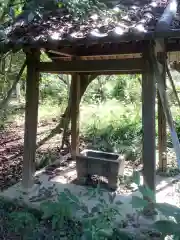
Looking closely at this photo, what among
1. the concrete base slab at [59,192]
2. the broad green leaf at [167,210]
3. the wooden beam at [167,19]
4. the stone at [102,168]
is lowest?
the concrete base slab at [59,192]

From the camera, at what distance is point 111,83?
11.8 metres

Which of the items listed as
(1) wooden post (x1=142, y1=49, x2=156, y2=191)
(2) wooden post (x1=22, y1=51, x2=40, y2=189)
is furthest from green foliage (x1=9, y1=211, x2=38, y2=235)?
(1) wooden post (x1=142, y1=49, x2=156, y2=191)

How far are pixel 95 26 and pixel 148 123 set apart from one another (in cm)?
129

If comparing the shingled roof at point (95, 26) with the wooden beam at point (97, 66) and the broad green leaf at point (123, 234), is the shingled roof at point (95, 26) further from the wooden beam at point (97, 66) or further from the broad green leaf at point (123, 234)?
the broad green leaf at point (123, 234)

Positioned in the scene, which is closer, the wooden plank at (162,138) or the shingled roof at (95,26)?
the shingled roof at (95,26)

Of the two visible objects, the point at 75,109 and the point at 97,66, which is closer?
the point at 97,66

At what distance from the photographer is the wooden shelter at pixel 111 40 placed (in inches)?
114

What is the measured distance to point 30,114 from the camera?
414 centimetres

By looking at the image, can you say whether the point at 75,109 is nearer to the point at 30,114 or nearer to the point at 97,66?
the point at 30,114

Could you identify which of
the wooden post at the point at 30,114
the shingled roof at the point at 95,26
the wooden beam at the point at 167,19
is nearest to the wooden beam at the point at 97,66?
the wooden post at the point at 30,114

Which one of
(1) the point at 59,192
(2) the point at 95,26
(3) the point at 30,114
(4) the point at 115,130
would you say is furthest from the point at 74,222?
(4) the point at 115,130

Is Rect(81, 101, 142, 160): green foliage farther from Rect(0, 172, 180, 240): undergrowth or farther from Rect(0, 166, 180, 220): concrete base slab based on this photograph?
Rect(0, 172, 180, 240): undergrowth

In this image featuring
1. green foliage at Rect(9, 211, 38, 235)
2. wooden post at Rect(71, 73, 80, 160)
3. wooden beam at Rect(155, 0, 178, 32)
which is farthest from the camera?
wooden post at Rect(71, 73, 80, 160)

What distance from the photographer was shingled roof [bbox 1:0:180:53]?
2.87 m
